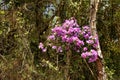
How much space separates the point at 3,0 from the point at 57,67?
2.03m

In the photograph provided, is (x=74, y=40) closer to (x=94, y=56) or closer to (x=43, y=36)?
(x=94, y=56)

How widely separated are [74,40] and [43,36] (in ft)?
4.67

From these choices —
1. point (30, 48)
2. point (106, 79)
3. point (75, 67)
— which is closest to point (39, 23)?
point (30, 48)

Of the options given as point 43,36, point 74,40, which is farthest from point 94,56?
point 43,36

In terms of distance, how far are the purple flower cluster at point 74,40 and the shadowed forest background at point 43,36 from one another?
433 millimetres

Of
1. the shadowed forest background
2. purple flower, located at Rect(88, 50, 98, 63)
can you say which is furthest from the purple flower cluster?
the shadowed forest background

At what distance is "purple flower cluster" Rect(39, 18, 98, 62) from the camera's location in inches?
224

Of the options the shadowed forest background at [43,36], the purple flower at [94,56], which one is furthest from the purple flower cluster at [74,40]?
the shadowed forest background at [43,36]

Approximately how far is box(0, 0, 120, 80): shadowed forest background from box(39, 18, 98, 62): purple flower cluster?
0.43 m

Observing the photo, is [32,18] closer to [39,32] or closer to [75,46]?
[39,32]

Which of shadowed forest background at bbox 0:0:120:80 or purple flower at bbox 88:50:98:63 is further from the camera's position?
shadowed forest background at bbox 0:0:120:80

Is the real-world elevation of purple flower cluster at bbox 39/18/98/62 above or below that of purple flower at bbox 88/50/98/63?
above

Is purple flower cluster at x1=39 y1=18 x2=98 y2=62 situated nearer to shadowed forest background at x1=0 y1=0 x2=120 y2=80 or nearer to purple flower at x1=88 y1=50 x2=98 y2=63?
purple flower at x1=88 y1=50 x2=98 y2=63

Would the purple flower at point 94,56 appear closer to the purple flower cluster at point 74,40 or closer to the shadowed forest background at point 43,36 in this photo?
the purple flower cluster at point 74,40
